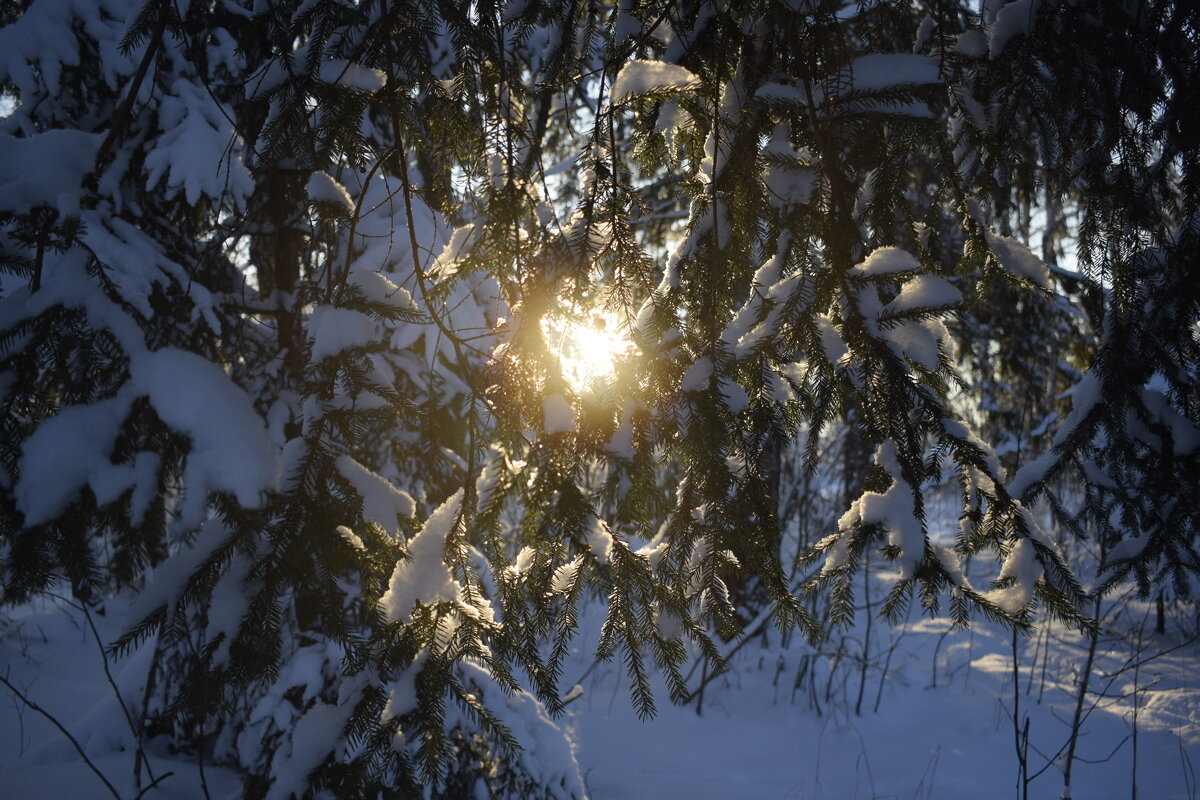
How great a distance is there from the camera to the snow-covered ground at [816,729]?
142 inches

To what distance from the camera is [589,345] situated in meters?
1.35

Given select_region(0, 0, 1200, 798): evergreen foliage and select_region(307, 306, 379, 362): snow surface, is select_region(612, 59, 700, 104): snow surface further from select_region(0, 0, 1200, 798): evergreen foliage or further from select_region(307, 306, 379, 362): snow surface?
select_region(307, 306, 379, 362): snow surface

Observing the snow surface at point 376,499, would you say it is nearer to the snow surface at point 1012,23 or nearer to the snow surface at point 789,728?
the snow surface at point 789,728

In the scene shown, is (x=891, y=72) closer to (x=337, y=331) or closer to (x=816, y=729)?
(x=337, y=331)

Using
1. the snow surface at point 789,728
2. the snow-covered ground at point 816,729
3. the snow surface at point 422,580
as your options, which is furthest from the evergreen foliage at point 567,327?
the snow-covered ground at point 816,729

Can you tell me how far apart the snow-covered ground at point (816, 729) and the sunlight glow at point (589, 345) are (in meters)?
3.04

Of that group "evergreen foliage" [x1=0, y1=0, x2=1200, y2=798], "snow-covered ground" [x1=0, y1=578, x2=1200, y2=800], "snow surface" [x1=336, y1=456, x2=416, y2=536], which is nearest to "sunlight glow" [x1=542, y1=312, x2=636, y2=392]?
"evergreen foliage" [x1=0, y1=0, x2=1200, y2=798]

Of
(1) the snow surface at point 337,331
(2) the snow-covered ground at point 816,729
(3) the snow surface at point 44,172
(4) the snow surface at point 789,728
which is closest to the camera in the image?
(1) the snow surface at point 337,331

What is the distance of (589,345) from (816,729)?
4488mm

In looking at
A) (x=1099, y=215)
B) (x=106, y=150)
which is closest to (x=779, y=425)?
(x=1099, y=215)

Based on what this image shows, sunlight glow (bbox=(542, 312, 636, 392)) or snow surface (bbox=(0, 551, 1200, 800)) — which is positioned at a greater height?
sunlight glow (bbox=(542, 312, 636, 392))

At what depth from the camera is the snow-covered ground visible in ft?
11.8

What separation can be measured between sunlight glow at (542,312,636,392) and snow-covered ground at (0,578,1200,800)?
3.04m

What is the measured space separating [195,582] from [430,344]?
7.16ft
